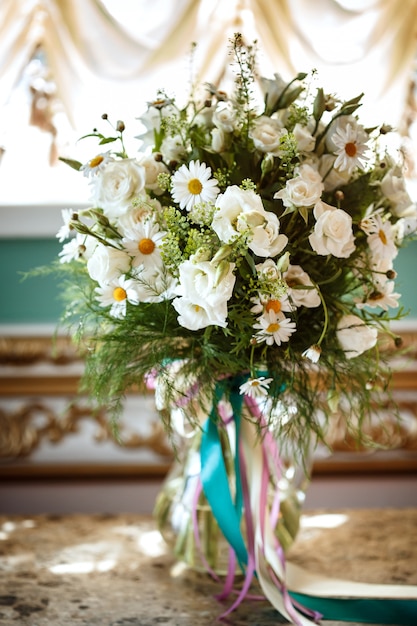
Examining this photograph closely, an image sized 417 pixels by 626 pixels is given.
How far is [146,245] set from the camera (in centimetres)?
89

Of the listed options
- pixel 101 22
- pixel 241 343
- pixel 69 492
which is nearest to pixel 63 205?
pixel 101 22

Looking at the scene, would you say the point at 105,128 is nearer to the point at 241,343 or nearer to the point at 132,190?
the point at 132,190

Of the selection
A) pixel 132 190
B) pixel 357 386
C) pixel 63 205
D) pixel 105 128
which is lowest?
pixel 357 386

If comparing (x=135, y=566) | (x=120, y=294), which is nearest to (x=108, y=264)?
(x=120, y=294)

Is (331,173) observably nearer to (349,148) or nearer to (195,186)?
(349,148)

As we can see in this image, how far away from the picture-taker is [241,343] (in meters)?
0.90

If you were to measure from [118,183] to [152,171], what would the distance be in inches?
2.0

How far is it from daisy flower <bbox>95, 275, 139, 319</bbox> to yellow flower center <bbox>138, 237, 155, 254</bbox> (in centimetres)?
5

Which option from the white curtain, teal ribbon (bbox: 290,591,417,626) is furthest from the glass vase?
the white curtain

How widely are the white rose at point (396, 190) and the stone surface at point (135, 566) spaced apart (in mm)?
553

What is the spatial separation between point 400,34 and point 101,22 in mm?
570

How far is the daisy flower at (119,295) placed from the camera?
35.9 inches

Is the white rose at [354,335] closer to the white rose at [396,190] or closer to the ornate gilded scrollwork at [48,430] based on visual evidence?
the white rose at [396,190]

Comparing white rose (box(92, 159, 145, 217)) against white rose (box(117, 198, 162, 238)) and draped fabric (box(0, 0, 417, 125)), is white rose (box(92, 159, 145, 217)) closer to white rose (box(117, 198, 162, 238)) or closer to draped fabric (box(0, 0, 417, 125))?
white rose (box(117, 198, 162, 238))
